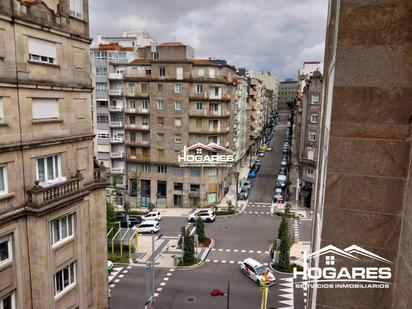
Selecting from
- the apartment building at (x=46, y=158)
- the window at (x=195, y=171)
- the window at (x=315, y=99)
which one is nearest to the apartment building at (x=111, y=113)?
the window at (x=195, y=171)

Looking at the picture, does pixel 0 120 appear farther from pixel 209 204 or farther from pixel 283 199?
pixel 283 199

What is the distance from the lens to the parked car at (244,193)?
5889 cm

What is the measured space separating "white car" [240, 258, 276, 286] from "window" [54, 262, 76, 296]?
54.6 ft

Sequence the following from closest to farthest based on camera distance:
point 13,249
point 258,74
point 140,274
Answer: point 13,249 → point 140,274 → point 258,74

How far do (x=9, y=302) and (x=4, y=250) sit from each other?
2.32m

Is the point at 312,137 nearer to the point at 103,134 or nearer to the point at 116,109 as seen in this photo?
the point at 116,109

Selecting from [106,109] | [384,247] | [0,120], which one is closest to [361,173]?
[384,247]

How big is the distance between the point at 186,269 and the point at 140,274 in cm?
429

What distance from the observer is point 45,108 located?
1568 cm

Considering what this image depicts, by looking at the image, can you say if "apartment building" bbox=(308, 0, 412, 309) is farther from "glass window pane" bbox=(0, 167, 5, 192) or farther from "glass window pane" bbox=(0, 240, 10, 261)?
"glass window pane" bbox=(0, 240, 10, 261)

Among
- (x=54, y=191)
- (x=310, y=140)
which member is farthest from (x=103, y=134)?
(x=54, y=191)

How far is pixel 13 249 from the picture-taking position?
14.4 meters

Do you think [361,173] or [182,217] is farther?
[182,217]

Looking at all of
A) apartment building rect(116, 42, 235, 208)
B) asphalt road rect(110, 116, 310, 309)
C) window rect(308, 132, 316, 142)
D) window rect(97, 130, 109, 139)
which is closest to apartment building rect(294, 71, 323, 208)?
window rect(308, 132, 316, 142)
